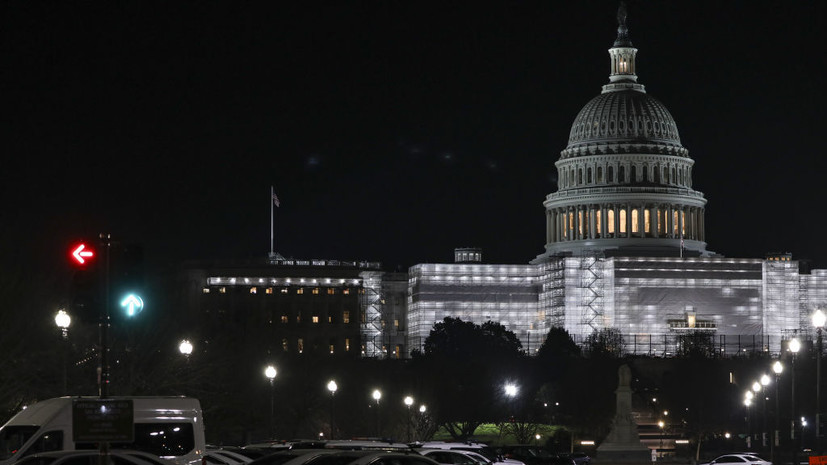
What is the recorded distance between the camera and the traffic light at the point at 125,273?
32.5 m

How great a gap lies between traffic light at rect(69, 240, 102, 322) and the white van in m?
8.63

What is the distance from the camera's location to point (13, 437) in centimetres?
4106

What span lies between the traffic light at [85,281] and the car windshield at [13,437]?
31.2 ft

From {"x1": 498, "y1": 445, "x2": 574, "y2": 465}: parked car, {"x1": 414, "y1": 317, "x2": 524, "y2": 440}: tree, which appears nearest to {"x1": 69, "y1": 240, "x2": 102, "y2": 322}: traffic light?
{"x1": 498, "y1": 445, "x2": 574, "y2": 465}: parked car

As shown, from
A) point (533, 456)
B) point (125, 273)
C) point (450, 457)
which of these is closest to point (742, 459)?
point (533, 456)

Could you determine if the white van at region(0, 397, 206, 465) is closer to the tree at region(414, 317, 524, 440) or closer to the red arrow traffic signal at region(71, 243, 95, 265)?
the red arrow traffic signal at region(71, 243, 95, 265)

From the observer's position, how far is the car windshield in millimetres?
40781

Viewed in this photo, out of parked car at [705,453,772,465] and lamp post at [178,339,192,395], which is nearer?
lamp post at [178,339,192,395]

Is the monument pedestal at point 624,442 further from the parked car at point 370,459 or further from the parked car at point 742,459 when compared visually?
the parked car at point 370,459

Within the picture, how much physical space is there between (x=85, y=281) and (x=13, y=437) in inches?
411

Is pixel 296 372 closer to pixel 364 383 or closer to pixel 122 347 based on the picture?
pixel 364 383

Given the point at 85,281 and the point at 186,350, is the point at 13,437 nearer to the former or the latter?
the point at 85,281

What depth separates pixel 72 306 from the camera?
31.9 meters

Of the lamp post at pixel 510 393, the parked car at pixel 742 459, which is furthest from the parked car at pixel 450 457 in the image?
the lamp post at pixel 510 393
